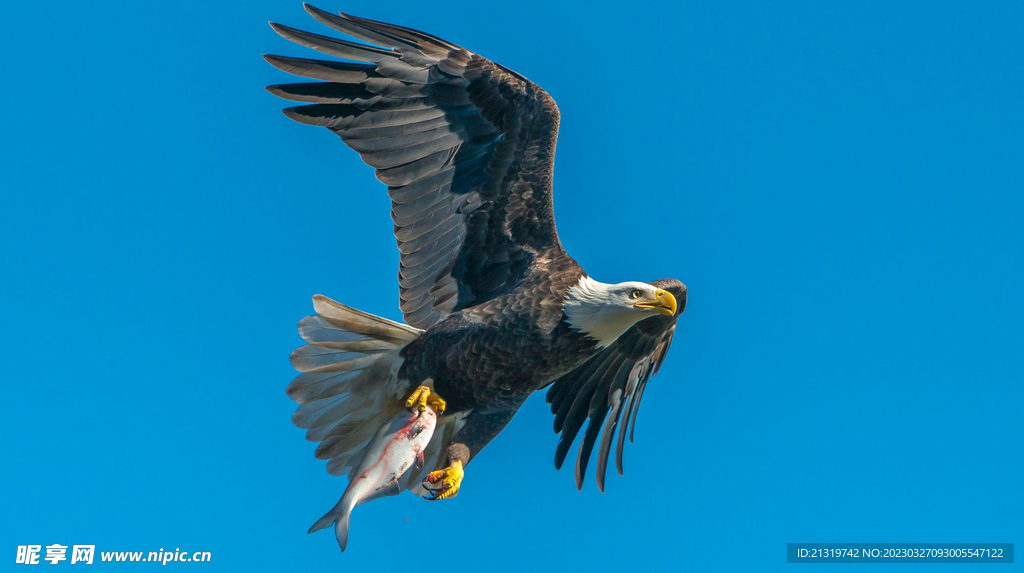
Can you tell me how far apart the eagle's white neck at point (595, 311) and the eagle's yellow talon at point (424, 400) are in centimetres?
87

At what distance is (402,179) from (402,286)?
0.68 meters

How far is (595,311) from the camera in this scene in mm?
5586

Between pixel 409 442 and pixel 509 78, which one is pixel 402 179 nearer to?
pixel 509 78

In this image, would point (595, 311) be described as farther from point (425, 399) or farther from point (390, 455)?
point (390, 455)

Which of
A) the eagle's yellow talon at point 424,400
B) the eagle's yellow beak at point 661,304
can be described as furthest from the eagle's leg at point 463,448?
the eagle's yellow beak at point 661,304

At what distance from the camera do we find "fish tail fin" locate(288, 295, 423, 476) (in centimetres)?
559

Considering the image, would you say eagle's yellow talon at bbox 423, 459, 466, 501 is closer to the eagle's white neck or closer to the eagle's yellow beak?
the eagle's white neck

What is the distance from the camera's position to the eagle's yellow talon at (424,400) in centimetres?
566

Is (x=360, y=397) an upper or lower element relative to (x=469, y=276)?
lower

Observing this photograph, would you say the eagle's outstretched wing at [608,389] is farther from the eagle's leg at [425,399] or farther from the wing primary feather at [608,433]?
the eagle's leg at [425,399]

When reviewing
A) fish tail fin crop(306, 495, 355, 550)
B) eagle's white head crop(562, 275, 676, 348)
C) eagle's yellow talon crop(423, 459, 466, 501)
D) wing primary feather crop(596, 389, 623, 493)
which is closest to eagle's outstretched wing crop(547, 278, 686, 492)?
wing primary feather crop(596, 389, 623, 493)

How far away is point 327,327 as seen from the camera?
5598 millimetres

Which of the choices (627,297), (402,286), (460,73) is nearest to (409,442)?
(402,286)

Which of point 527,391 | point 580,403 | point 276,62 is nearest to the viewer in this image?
point 276,62
